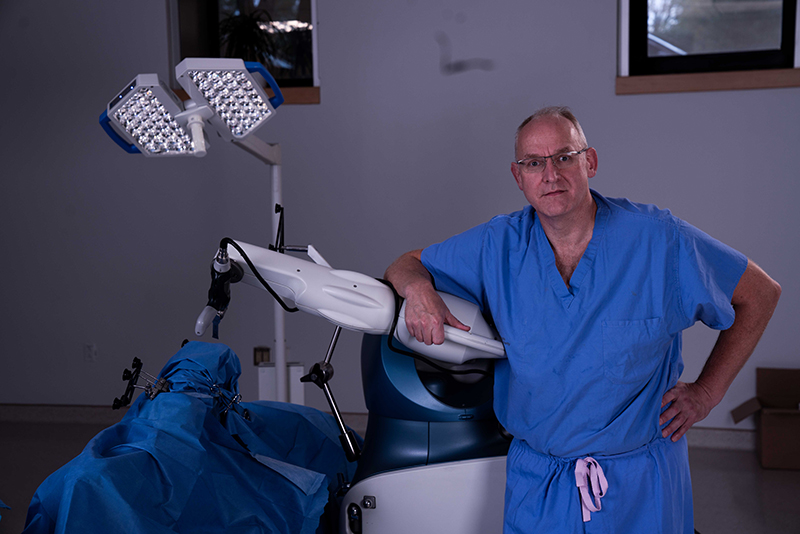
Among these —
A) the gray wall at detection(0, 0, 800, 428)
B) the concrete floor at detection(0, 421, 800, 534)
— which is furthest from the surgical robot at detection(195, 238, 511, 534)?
the gray wall at detection(0, 0, 800, 428)

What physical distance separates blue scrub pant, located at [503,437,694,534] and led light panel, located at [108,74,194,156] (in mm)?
996

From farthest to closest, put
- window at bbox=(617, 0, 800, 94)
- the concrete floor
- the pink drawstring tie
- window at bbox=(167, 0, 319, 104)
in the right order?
window at bbox=(167, 0, 319, 104) < window at bbox=(617, 0, 800, 94) < the concrete floor < the pink drawstring tie

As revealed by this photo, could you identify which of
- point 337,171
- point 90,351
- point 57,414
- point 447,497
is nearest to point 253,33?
point 337,171

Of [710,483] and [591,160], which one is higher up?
[591,160]

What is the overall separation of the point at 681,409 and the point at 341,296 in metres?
0.69

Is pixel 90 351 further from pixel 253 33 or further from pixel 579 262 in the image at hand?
pixel 579 262

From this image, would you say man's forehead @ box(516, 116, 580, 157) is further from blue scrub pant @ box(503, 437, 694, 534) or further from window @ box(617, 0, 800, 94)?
window @ box(617, 0, 800, 94)

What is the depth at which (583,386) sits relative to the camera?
3.49 ft

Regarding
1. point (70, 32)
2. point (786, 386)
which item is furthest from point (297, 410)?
point (70, 32)

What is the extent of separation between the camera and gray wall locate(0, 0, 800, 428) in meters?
2.64

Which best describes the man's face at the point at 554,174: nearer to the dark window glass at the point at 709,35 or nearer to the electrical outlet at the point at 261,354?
the dark window glass at the point at 709,35

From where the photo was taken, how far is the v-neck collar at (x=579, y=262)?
110 cm

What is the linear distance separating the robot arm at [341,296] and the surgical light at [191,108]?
0.29 meters

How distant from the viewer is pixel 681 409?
3.79 feet
